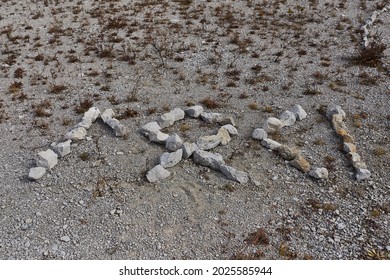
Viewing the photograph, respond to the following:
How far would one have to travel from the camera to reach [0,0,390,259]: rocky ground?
6.79 metres

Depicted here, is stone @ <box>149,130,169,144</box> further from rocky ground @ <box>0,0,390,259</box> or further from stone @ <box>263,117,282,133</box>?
stone @ <box>263,117,282,133</box>

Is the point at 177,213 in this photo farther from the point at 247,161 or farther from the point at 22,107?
the point at 22,107

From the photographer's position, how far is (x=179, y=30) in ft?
50.9

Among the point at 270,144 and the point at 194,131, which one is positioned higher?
the point at 270,144

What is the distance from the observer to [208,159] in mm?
8180

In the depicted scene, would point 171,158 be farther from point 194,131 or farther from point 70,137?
point 70,137

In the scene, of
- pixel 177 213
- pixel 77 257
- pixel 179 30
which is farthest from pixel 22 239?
pixel 179 30

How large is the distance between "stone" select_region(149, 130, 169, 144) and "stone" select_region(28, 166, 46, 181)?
98.5 inches

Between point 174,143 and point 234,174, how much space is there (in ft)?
5.30

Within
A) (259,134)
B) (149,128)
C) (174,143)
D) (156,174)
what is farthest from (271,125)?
(156,174)

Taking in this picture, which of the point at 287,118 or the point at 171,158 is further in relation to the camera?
the point at 287,118

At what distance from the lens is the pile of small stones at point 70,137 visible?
8031 mm

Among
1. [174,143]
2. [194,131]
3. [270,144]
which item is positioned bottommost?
[194,131]
